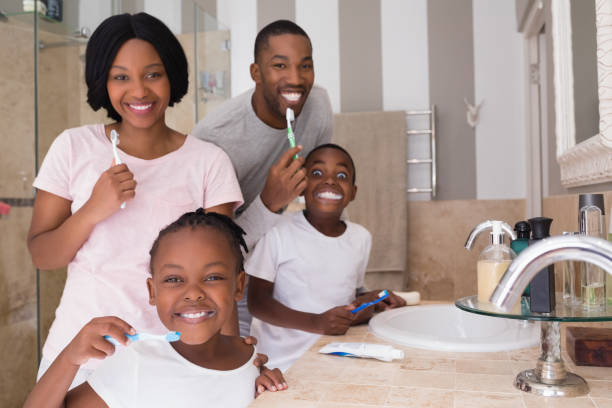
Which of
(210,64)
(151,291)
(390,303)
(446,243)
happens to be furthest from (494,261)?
(210,64)

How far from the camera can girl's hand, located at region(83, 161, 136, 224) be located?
914 mm

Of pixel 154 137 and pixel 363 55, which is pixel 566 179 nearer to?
pixel 154 137

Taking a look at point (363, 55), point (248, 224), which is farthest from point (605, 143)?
point (363, 55)

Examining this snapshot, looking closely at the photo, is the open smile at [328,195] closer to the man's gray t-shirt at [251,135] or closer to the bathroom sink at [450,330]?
the man's gray t-shirt at [251,135]

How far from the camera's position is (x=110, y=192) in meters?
0.91

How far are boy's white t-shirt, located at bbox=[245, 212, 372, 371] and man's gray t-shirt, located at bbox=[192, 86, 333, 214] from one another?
167 mm

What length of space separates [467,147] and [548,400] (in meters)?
2.34

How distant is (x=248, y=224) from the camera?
1.25 meters

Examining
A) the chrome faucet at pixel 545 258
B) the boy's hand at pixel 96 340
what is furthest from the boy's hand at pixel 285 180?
Result: the chrome faucet at pixel 545 258

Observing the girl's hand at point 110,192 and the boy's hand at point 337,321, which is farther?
the boy's hand at point 337,321

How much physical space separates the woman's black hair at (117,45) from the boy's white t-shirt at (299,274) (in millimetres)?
451

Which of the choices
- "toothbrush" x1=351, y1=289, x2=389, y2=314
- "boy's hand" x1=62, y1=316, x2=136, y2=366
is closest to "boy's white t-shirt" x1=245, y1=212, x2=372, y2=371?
"toothbrush" x1=351, y1=289, x2=389, y2=314

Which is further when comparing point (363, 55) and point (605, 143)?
point (363, 55)

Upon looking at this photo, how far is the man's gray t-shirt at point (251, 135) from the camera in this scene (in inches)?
53.6
